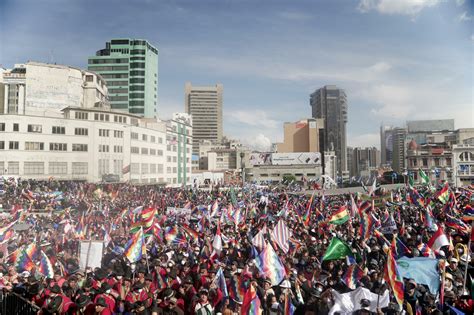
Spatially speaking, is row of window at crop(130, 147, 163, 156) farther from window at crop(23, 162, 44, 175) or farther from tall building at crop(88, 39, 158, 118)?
tall building at crop(88, 39, 158, 118)

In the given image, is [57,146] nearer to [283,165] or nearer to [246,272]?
[246,272]

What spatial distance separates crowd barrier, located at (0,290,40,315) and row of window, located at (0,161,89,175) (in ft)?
143

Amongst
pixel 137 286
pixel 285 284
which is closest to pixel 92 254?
pixel 137 286

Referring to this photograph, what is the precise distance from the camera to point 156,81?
365 feet

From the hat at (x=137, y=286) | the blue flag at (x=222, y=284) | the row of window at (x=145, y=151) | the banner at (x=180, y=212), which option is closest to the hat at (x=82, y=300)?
the hat at (x=137, y=286)

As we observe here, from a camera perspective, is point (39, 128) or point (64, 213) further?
point (39, 128)

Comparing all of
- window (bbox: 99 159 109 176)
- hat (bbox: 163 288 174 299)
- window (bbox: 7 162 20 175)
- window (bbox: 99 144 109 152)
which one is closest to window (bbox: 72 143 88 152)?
window (bbox: 99 144 109 152)

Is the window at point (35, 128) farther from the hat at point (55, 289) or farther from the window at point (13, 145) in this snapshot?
the hat at point (55, 289)

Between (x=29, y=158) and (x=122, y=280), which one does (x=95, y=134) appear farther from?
(x=122, y=280)

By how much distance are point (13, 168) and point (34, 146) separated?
3.62 meters

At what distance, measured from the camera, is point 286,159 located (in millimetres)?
141750

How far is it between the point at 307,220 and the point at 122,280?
1181 cm

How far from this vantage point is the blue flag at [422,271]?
29.7 feet

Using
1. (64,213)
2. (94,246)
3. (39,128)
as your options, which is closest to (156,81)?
Answer: (39,128)
